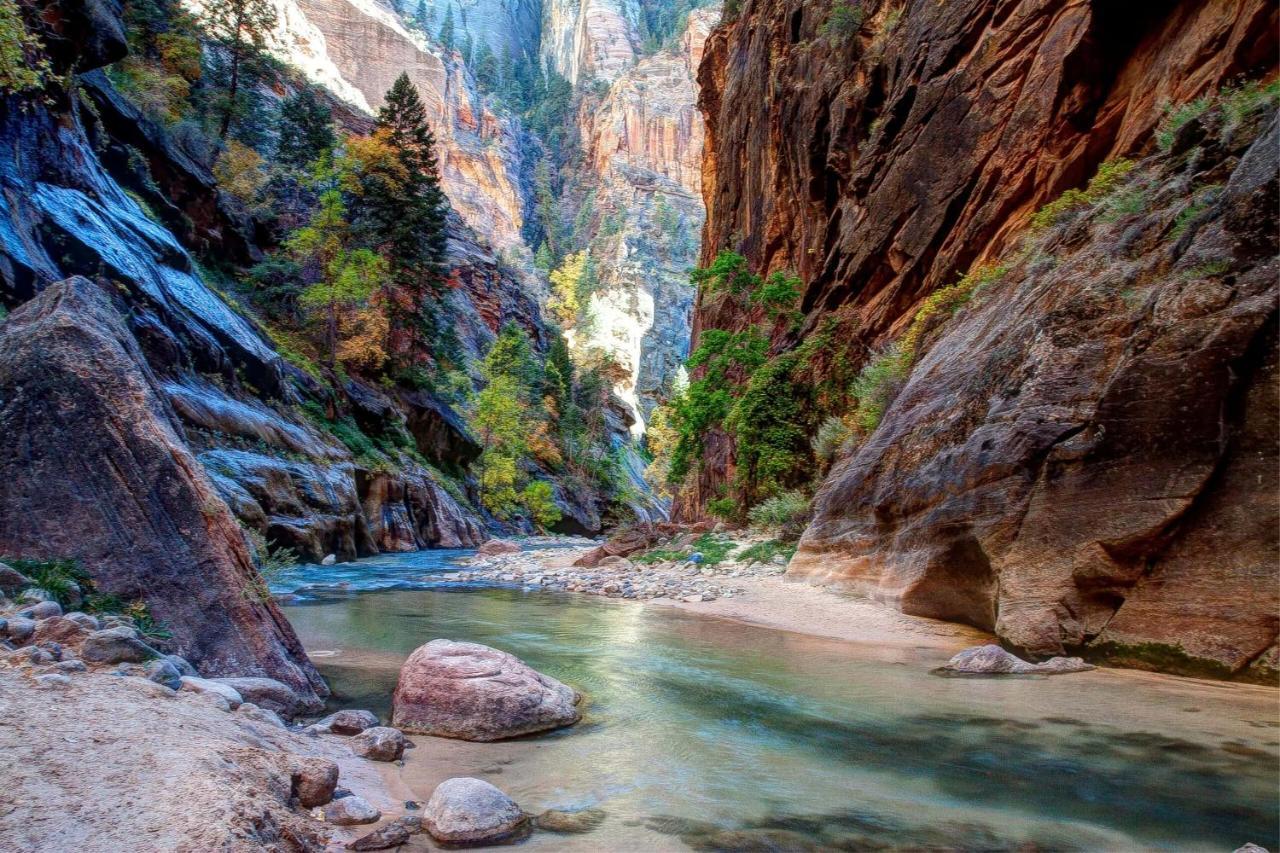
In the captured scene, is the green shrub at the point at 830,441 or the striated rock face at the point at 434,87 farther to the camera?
the striated rock face at the point at 434,87

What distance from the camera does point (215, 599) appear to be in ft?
17.2

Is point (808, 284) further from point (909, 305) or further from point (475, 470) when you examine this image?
A: point (475, 470)

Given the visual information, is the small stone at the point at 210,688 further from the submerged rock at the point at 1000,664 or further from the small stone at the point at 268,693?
the submerged rock at the point at 1000,664

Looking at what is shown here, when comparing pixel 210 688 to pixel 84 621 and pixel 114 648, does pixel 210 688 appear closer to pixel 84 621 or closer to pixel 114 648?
pixel 114 648

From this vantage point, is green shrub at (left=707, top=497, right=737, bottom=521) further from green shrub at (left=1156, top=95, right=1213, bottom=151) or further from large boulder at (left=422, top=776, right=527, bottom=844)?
large boulder at (left=422, top=776, right=527, bottom=844)

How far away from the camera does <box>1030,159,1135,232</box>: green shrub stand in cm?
1070

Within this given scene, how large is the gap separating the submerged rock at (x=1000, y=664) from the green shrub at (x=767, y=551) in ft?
24.9

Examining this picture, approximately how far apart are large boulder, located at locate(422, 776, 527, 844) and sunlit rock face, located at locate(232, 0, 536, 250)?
8458 centimetres

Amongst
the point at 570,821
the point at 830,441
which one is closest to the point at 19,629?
the point at 570,821

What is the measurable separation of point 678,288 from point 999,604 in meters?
87.9

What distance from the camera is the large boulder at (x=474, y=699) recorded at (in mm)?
5234

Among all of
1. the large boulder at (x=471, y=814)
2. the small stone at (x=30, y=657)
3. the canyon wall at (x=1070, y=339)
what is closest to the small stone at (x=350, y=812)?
the large boulder at (x=471, y=814)

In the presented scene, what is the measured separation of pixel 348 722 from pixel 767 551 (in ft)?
38.4

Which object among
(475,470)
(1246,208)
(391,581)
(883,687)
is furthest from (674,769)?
(475,470)
